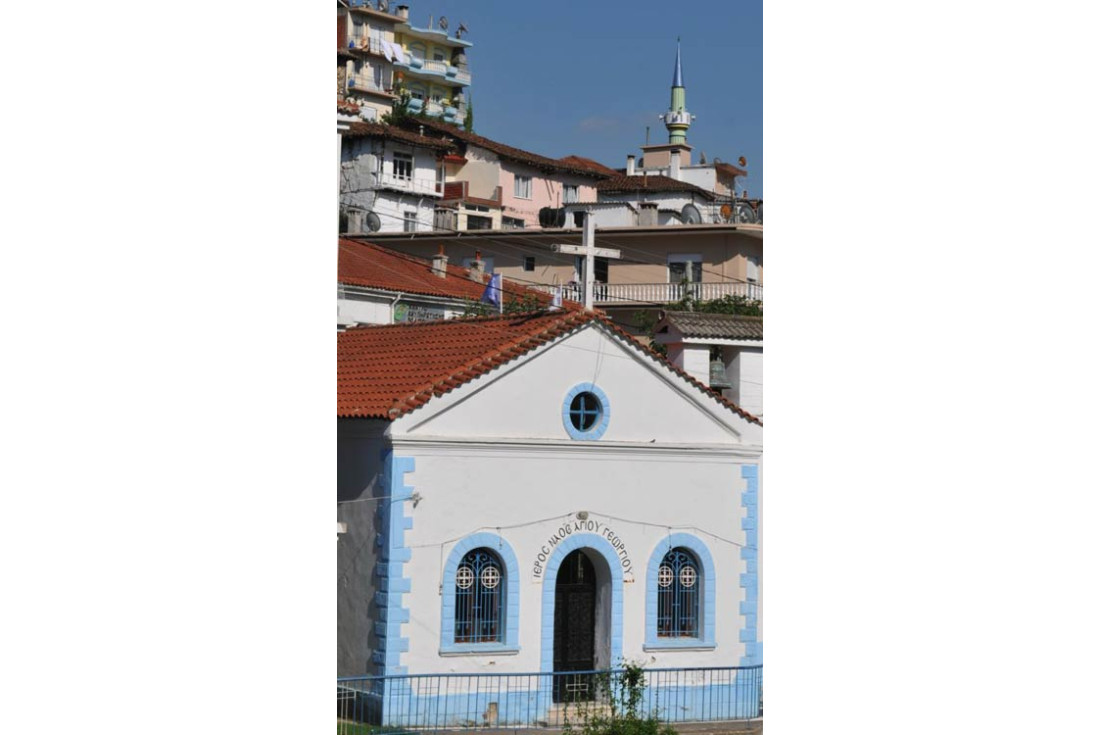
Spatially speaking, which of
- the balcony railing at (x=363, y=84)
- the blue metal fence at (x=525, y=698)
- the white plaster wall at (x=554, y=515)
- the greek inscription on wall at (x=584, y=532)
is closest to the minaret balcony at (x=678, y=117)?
the balcony railing at (x=363, y=84)

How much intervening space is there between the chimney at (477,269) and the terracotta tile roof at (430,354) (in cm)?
22

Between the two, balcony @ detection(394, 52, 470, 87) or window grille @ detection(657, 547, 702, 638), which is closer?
balcony @ detection(394, 52, 470, 87)

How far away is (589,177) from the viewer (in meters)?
11.4

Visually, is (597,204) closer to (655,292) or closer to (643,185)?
(643,185)

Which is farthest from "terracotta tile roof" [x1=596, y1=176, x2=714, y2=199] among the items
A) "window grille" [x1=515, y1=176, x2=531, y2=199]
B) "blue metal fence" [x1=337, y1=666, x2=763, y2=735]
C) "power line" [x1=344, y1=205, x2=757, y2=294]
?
"blue metal fence" [x1=337, y1=666, x2=763, y2=735]

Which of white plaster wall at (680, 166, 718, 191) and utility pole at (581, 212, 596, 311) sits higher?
white plaster wall at (680, 166, 718, 191)

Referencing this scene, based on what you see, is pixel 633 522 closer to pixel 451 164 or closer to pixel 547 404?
pixel 547 404

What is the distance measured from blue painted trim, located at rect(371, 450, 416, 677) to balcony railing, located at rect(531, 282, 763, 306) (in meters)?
1.29

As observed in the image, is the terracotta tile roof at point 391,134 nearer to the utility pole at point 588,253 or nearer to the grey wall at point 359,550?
the utility pole at point 588,253

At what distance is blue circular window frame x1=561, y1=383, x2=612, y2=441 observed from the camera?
11016 millimetres

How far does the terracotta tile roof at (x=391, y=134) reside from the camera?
11.1m

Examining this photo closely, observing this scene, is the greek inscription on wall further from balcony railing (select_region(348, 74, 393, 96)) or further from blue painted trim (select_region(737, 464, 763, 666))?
balcony railing (select_region(348, 74, 393, 96))

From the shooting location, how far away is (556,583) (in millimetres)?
10969

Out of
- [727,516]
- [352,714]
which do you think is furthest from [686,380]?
[352,714]
